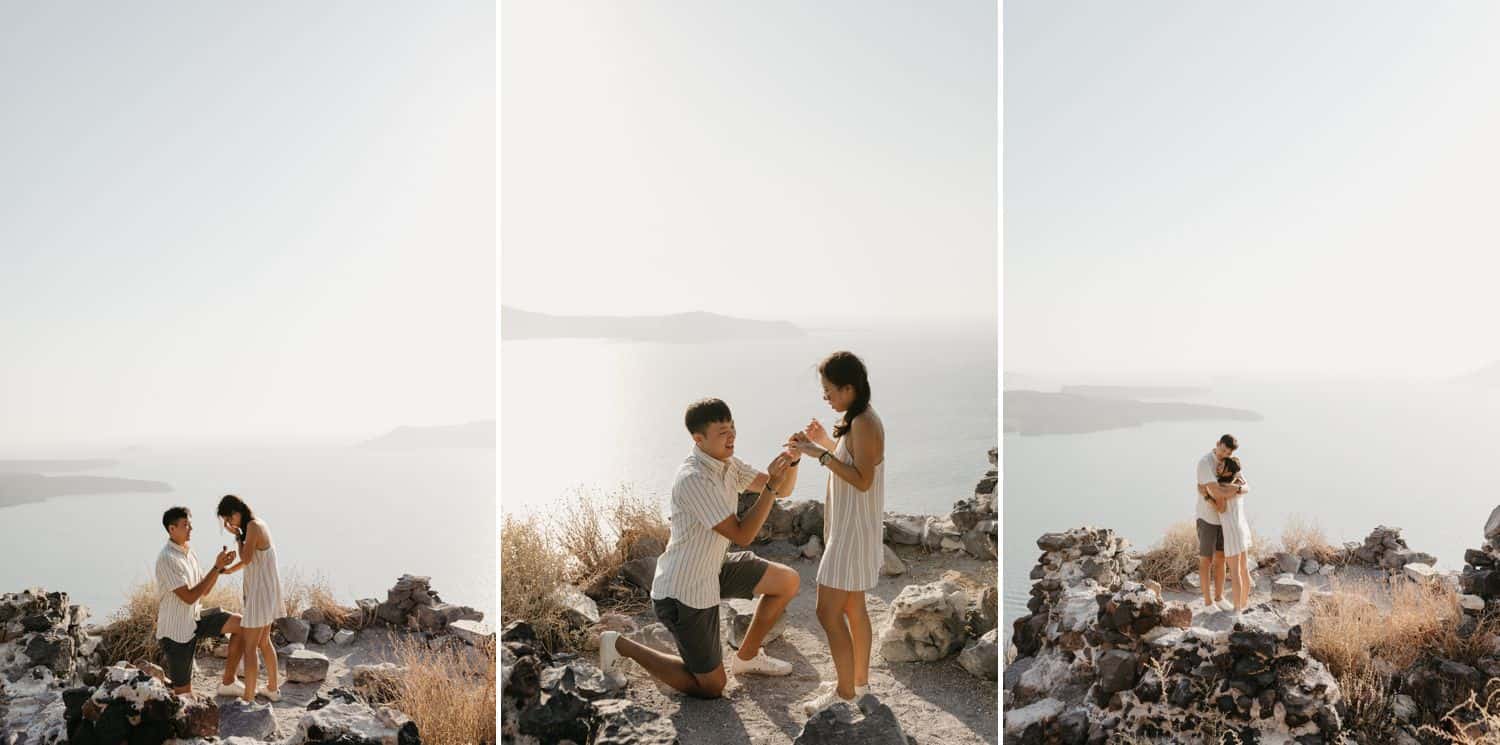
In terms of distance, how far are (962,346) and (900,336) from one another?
27 centimetres

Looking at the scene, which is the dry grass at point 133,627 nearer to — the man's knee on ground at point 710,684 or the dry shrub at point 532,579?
the dry shrub at point 532,579

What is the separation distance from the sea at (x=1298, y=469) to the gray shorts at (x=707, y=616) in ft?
4.17

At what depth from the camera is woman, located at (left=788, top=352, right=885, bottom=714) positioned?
4.31 m

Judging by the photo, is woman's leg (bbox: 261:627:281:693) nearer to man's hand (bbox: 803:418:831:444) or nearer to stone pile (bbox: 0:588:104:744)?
stone pile (bbox: 0:588:104:744)

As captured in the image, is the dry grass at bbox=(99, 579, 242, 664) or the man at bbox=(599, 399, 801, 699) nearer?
the man at bbox=(599, 399, 801, 699)

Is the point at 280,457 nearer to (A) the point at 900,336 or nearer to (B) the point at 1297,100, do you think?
(A) the point at 900,336

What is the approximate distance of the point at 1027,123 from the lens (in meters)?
5.17

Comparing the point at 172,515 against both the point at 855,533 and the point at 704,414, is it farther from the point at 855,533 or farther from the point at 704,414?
the point at 855,533

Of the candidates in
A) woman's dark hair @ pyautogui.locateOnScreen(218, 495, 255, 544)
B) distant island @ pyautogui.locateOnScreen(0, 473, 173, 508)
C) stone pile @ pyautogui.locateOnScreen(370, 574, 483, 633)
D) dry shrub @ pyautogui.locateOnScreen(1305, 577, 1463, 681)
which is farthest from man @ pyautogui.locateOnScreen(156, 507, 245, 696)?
dry shrub @ pyautogui.locateOnScreen(1305, 577, 1463, 681)

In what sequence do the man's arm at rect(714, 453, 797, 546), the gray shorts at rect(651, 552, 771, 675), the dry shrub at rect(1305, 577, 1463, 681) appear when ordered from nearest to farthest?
the man's arm at rect(714, 453, 797, 546) → the gray shorts at rect(651, 552, 771, 675) → the dry shrub at rect(1305, 577, 1463, 681)

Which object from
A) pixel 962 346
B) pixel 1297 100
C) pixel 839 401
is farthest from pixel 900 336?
pixel 1297 100

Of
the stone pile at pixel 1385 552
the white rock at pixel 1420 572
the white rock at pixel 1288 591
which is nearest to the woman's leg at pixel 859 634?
the white rock at pixel 1288 591

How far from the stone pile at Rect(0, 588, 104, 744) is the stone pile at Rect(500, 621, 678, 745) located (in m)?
1.73

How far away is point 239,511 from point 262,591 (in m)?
0.35
